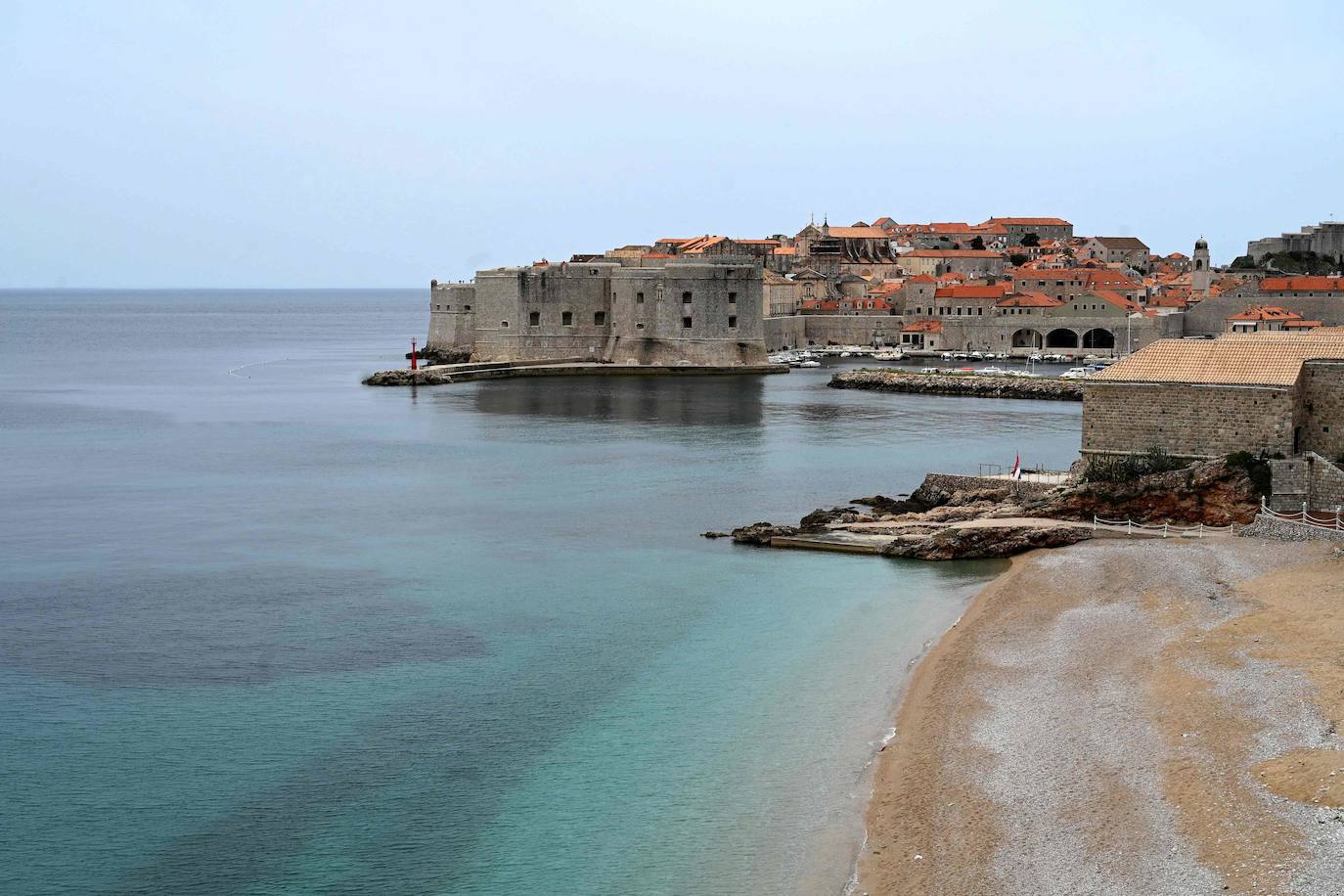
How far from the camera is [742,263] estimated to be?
5209cm

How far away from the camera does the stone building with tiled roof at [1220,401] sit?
18375 mm

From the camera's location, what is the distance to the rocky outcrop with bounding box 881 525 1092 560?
18.2 metres

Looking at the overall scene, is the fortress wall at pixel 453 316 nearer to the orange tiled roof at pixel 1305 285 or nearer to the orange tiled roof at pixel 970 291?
the orange tiled roof at pixel 970 291

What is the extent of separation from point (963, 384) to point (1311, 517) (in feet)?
95.2

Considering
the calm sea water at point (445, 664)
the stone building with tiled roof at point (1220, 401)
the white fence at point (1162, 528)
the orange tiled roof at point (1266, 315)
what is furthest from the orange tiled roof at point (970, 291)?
the white fence at point (1162, 528)

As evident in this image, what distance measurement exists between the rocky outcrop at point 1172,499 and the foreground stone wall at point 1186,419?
377 mm

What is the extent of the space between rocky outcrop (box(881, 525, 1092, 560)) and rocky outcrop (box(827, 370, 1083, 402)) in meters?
26.0

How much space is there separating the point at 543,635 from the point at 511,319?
38.5 metres

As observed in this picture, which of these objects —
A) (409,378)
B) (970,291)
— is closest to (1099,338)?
(970,291)

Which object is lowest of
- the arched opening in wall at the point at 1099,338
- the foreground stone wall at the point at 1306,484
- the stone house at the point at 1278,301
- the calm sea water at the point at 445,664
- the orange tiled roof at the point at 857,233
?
the calm sea water at the point at 445,664

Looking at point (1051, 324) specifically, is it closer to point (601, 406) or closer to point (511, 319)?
point (511, 319)

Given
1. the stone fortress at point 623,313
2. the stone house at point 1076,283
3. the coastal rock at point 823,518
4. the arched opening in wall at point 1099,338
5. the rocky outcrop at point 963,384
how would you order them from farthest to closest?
the stone house at point 1076,283 < the arched opening in wall at point 1099,338 < the stone fortress at point 623,313 < the rocky outcrop at point 963,384 < the coastal rock at point 823,518

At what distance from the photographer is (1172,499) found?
18.7 metres

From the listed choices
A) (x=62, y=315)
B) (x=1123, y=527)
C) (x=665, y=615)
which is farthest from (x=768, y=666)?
(x=62, y=315)
